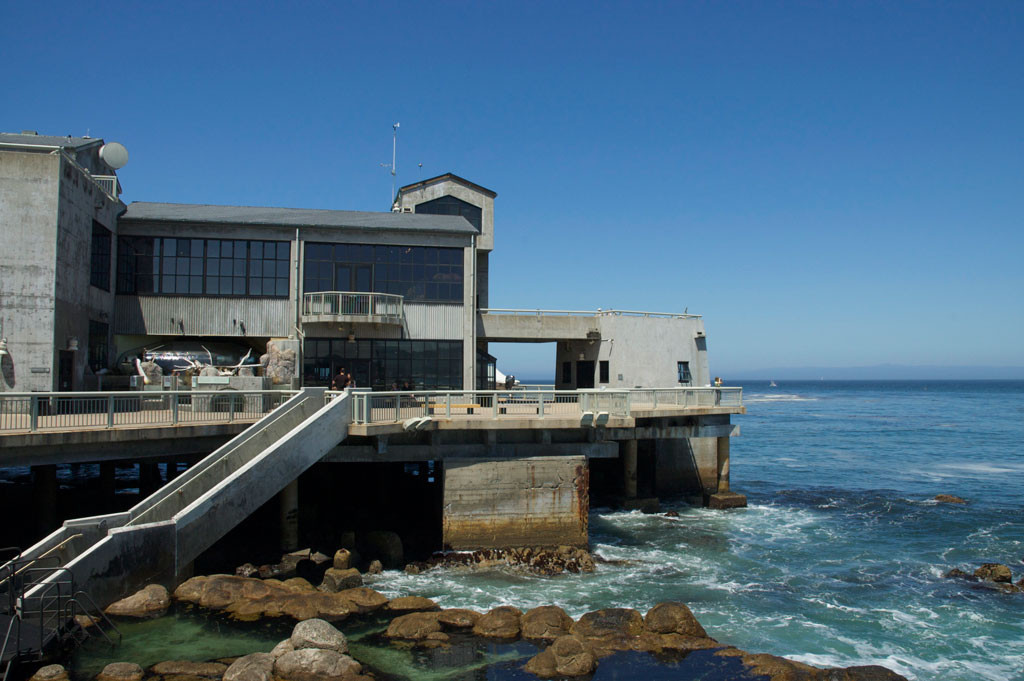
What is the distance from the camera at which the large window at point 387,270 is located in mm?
32750

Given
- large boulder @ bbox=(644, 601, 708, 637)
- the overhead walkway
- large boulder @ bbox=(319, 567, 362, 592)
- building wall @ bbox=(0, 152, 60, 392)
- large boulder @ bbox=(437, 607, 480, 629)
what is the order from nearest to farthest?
the overhead walkway
large boulder @ bbox=(644, 601, 708, 637)
large boulder @ bbox=(437, 607, 480, 629)
large boulder @ bbox=(319, 567, 362, 592)
building wall @ bbox=(0, 152, 60, 392)

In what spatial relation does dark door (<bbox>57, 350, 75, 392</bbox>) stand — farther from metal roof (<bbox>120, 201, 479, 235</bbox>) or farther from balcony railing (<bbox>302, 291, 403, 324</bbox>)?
balcony railing (<bbox>302, 291, 403, 324</bbox>)

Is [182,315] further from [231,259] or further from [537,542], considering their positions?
[537,542]

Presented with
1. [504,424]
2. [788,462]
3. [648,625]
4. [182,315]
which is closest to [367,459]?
[504,424]

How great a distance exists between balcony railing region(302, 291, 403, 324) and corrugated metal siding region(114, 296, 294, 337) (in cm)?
118

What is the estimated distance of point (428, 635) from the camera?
16094mm

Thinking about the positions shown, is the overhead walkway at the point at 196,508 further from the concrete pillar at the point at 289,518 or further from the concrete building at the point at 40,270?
the concrete building at the point at 40,270

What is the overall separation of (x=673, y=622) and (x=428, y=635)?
5276mm

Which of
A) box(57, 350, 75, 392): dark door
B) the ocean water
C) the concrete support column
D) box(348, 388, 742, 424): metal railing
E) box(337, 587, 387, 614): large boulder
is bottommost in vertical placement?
the ocean water

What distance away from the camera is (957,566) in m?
24.2

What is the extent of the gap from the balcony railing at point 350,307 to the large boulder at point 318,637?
1798 cm

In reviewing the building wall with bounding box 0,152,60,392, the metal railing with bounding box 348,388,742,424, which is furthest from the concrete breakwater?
the building wall with bounding box 0,152,60,392

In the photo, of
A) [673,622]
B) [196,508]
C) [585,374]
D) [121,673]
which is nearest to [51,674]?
[121,673]

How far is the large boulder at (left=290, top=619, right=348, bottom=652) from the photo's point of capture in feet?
47.6
